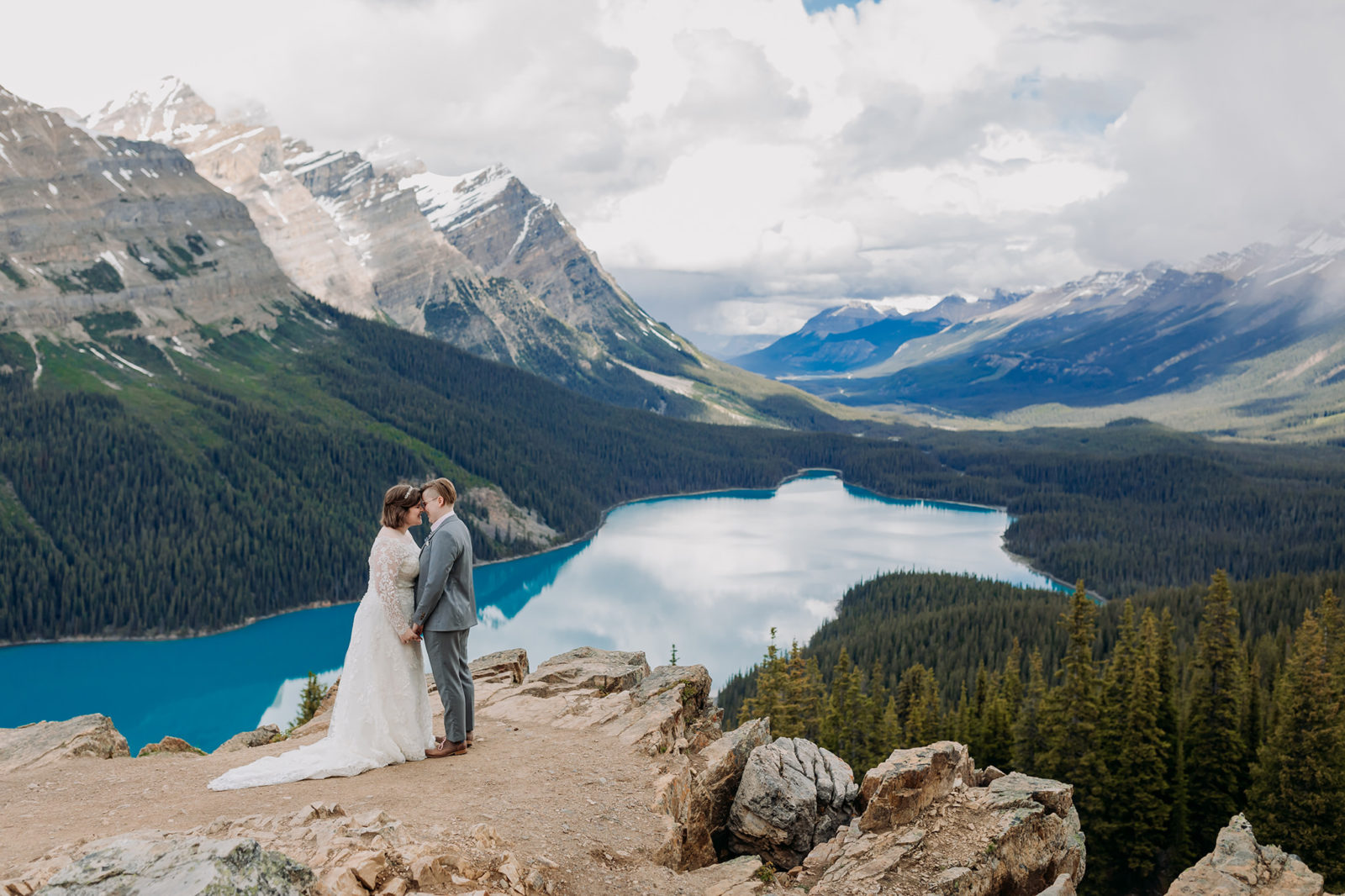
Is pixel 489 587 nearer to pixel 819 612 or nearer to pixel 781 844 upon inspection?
pixel 819 612

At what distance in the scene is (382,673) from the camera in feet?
49.1

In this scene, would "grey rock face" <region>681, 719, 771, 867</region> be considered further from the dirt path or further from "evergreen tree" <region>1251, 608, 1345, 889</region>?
"evergreen tree" <region>1251, 608, 1345, 889</region>

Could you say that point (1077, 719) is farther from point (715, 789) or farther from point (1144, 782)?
point (715, 789)

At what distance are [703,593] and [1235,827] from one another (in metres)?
109

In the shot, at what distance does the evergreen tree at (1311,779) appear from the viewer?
113 ft

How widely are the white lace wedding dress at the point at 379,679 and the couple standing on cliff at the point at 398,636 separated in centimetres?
1

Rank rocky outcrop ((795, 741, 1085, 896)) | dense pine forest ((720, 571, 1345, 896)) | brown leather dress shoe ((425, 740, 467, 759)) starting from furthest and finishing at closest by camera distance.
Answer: dense pine forest ((720, 571, 1345, 896)) < brown leather dress shoe ((425, 740, 467, 759)) < rocky outcrop ((795, 741, 1085, 896))

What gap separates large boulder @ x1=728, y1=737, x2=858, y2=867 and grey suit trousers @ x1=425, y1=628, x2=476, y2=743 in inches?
231

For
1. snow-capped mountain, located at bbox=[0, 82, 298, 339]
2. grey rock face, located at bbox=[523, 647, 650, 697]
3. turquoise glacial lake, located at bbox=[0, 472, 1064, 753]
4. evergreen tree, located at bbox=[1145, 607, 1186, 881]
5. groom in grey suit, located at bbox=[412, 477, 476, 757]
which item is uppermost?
snow-capped mountain, located at bbox=[0, 82, 298, 339]

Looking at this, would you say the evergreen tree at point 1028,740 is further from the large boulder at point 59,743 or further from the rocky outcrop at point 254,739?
the large boulder at point 59,743

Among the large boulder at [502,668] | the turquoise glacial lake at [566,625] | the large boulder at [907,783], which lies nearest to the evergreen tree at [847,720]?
the large boulder at [502,668]

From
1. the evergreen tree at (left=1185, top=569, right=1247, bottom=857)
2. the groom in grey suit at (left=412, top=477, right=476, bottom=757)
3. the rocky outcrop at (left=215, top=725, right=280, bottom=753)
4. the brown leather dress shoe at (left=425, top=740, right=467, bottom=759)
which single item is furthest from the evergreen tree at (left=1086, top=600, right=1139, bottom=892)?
the groom in grey suit at (left=412, top=477, right=476, bottom=757)

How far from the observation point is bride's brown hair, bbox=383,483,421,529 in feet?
47.5

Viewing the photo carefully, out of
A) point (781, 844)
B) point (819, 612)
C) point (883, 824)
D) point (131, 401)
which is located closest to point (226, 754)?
point (781, 844)
